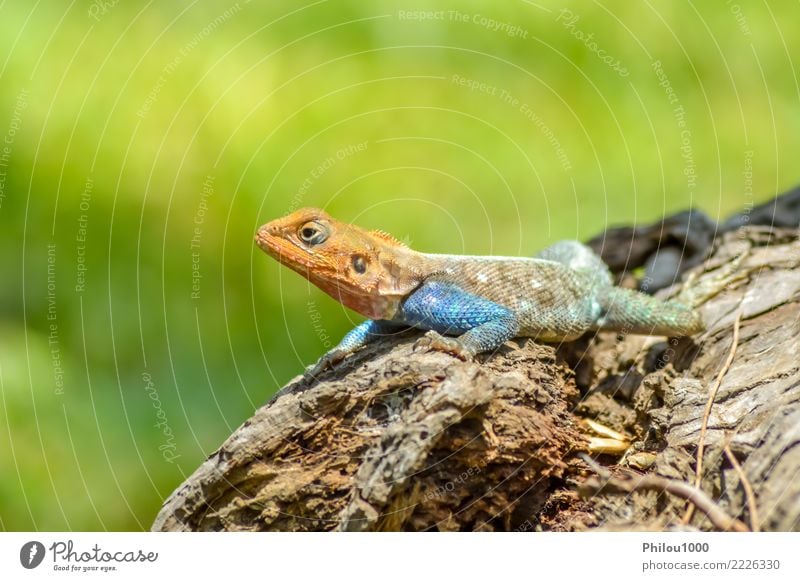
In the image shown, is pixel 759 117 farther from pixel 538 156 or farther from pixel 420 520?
pixel 420 520

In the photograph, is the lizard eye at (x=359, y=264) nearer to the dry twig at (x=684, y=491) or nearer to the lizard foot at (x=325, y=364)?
the lizard foot at (x=325, y=364)

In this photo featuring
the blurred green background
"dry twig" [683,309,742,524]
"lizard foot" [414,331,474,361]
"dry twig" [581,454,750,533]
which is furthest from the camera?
the blurred green background

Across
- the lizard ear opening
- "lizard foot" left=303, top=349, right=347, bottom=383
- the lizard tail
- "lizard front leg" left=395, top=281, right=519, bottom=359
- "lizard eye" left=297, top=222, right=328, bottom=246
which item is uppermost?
"lizard eye" left=297, top=222, right=328, bottom=246

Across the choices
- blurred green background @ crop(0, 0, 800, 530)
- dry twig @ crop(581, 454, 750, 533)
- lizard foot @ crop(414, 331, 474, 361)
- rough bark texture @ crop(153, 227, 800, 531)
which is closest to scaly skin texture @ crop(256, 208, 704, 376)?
lizard foot @ crop(414, 331, 474, 361)

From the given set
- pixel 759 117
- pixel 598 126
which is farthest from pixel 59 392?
pixel 759 117

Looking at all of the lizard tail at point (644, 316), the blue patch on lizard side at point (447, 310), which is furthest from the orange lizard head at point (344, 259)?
the lizard tail at point (644, 316)

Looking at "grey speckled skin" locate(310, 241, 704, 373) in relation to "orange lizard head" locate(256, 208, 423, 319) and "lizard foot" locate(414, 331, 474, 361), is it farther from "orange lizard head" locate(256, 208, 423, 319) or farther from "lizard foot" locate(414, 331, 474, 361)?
"orange lizard head" locate(256, 208, 423, 319)

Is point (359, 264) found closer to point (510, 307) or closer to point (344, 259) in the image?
point (344, 259)

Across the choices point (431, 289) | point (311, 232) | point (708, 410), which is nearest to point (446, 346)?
point (431, 289)
